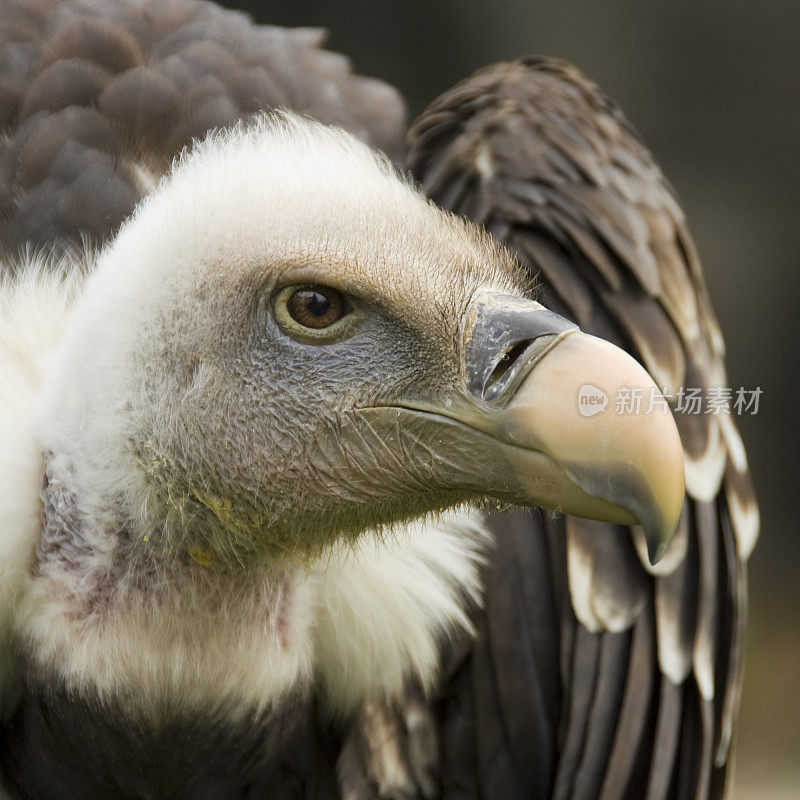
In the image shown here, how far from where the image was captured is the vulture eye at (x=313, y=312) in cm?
135

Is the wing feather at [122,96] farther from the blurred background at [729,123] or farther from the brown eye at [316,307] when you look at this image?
the blurred background at [729,123]

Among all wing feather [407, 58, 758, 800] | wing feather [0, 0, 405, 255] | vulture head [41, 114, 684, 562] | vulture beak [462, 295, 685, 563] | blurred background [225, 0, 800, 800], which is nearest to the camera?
vulture beak [462, 295, 685, 563]

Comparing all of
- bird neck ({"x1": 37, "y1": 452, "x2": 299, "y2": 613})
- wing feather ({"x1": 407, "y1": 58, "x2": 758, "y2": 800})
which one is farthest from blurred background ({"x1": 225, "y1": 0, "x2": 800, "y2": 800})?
bird neck ({"x1": 37, "y1": 452, "x2": 299, "y2": 613})

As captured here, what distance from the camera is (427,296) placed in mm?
1323

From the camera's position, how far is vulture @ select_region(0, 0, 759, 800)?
1327 mm

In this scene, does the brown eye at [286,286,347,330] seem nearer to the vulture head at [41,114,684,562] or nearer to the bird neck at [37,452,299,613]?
the vulture head at [41,114,684,562]

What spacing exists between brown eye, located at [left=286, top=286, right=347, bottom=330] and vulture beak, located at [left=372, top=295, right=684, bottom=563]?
163 mm

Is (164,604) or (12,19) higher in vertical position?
(12,19)

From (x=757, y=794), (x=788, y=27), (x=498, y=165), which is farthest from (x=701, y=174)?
(x=498, y=165)

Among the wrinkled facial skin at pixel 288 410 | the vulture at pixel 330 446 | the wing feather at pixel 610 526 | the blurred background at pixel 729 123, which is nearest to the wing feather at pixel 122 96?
the vulture at pixel 330 446

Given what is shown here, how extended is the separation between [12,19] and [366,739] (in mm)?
1294

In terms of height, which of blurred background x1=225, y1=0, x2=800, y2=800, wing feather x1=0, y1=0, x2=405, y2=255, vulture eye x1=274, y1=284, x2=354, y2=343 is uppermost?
blurred background x1=225, y1=0, x2=800, y2=800

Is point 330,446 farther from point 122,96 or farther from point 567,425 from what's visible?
point 122,96

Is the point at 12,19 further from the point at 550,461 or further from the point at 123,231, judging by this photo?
the point at 550,461
